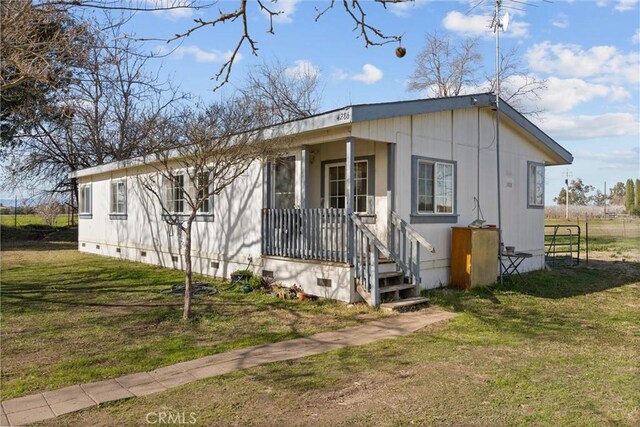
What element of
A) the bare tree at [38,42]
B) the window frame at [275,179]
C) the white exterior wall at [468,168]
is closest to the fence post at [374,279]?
the white exterior wall at [468,168]

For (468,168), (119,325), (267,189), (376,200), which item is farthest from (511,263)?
(119,325)

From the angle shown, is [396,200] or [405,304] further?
[396,200]

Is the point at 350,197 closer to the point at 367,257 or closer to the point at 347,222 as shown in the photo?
the point at 347,222

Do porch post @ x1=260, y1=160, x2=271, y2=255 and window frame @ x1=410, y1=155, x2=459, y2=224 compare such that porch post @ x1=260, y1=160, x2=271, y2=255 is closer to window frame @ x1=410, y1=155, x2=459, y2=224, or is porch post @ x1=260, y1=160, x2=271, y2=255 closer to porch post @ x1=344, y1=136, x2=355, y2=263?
porch post @ x1=344, y1=136, x2=355, y2=263

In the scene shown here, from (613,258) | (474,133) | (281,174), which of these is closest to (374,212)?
(281,174)

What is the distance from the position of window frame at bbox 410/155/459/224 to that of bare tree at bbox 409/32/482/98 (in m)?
17.6

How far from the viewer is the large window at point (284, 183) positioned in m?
9.20

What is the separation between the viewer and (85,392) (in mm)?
3930

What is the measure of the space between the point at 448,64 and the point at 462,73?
93 cm

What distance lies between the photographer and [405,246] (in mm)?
8289

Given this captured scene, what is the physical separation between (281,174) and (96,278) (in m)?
4.80

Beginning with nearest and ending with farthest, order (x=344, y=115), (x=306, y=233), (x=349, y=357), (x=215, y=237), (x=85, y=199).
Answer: (x=349, y=357)
(x=344, y=115)
(x=306, y=233)
(x=215, y=237)
(x=85, y=199)

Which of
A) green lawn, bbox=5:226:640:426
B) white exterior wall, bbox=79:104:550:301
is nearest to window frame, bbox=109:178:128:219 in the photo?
white exterior wall, bbox=79:104:550:301

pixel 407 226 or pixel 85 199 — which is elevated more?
pixel 85 199
